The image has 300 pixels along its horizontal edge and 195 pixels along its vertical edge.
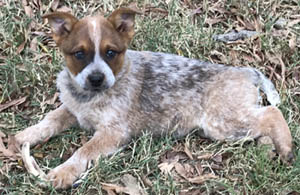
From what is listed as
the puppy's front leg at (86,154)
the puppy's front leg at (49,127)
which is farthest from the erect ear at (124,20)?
the puppy's front leg at (49,127)

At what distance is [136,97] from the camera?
5.15m

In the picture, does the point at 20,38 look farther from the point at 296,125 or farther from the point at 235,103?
the point at 296,125

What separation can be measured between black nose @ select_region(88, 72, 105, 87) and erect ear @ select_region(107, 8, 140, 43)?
607 mm

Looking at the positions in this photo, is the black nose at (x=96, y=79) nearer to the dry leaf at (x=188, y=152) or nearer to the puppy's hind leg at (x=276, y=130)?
the dry leaf at (x=188, y=152)

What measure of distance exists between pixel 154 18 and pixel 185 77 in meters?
1.78

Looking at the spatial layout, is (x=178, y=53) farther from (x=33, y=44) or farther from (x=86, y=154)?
(x=86, y=154)

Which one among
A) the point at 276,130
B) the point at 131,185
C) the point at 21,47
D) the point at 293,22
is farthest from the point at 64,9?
the point at 276,130

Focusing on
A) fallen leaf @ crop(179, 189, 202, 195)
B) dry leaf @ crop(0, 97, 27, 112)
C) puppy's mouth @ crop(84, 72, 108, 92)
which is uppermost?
puppy's mouth @ crop(84, 72, 108, 92)

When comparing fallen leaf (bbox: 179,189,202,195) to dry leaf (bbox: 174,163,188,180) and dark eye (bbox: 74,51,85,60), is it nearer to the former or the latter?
dry leaf (bbox: 174,163,188,180)

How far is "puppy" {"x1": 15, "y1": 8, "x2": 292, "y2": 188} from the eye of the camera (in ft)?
15.4

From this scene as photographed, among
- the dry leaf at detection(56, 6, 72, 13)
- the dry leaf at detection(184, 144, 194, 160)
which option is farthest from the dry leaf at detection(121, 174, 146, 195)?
the dry leaf at detection(56, 6, 72, 13)

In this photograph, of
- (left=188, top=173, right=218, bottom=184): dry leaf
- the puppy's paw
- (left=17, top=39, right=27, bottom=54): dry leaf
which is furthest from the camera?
(left=17, top=39, right=27, bottom=54): dry leaf

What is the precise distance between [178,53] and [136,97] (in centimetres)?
140

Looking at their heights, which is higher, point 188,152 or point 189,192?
point 188,152
